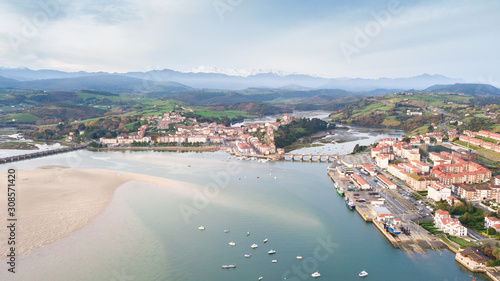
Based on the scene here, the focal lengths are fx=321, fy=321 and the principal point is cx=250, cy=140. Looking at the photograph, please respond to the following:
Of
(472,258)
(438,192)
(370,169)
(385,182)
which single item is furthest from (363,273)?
(370,169)

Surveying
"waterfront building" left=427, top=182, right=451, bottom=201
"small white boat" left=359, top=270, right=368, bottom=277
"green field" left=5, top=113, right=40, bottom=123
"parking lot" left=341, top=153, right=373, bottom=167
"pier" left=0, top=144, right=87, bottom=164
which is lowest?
"small white boat" left=359, top=270, right=368, bottom=277

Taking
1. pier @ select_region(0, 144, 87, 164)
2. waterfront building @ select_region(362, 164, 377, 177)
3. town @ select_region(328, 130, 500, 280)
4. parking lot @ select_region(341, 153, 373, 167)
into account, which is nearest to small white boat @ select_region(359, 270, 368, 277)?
town @ select_region(328, 130, 500, 280)

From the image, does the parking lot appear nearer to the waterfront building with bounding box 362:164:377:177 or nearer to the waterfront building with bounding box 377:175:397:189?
the waterfront building with bounding box 362:164:377:177

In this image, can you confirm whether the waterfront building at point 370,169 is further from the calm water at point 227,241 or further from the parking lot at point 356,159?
the calm water at point 227,241

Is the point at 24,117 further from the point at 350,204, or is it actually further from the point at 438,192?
the point at 438,192

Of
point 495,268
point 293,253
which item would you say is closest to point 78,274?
point 293,253

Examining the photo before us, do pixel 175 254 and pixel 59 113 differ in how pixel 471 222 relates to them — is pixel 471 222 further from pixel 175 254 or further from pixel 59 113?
pixel 59 113
